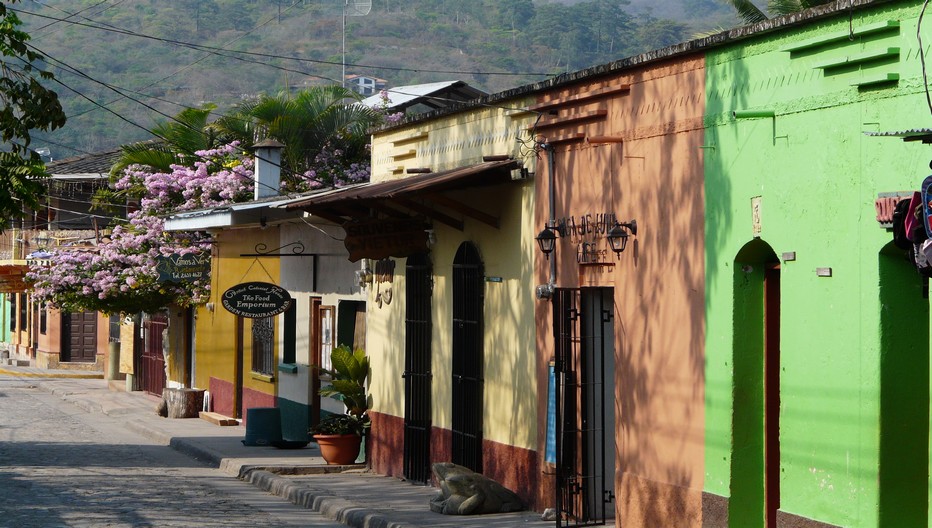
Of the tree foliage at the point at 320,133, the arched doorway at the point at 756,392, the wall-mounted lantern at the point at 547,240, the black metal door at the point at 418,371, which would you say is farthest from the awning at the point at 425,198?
the tree foliage at the point at 320,133

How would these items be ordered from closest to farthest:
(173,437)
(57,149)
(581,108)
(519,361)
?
(581,108)
(519,361)
(173,437)
(57,149)

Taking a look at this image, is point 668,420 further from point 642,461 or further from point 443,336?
point 443,336

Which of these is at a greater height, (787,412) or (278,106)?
(278,106)

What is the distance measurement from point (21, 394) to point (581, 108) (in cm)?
2574

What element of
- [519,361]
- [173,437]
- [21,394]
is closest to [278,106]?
[173,437]

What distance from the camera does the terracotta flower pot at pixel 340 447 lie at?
713 inches

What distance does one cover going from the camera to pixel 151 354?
1329 inches

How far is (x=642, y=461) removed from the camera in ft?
38.4

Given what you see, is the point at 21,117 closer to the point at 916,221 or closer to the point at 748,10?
the point at 916,221

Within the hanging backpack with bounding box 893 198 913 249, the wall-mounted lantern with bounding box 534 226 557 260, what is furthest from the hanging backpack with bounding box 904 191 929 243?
the wall-mounted lantern with bounding box 534 226 557 260

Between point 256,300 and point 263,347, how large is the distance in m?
3.78

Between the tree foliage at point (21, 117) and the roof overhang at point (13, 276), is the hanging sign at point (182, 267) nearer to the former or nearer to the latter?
the tree foliage at point (21, 117)

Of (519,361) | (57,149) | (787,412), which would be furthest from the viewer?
(57,149)

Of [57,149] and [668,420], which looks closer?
[668,420]
